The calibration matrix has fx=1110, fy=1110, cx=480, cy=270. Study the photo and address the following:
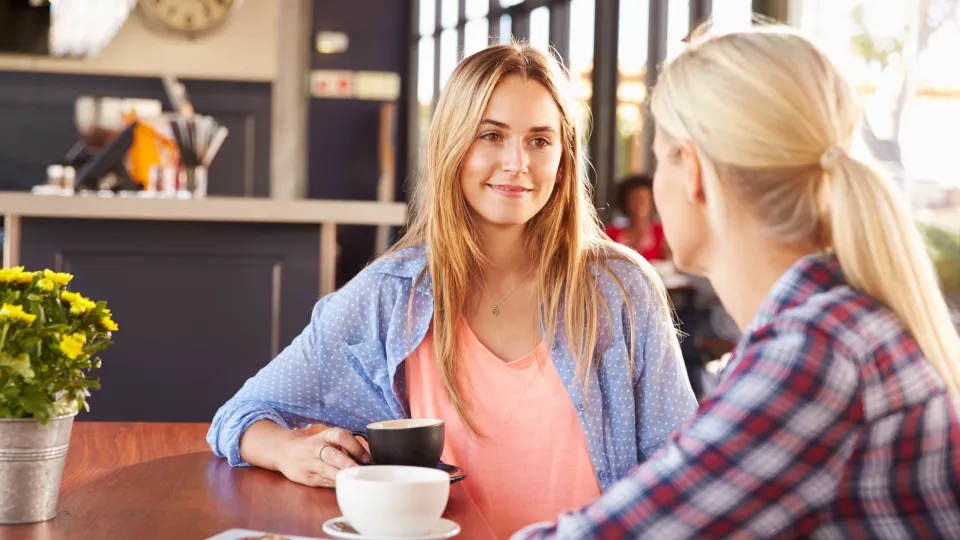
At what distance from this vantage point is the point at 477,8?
7.70 meters

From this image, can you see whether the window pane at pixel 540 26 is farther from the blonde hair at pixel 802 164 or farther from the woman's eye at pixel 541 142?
the blonde hair at pixel 802 164

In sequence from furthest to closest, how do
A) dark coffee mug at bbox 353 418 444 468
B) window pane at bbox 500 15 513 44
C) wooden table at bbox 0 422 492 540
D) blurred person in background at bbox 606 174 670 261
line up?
window pane at bbox 500 15 513 44 → blurred person in background at bbox 606 174 670 261 → dark coffee mug at bbox 353 418 444 468 → wooden table at bbox 0 422 492 540

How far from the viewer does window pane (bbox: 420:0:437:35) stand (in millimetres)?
8531

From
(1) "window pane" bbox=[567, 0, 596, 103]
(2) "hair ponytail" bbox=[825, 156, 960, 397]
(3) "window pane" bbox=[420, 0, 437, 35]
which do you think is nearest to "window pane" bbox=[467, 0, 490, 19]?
(3) "window pane" bbox=[420, 0, 437, 35]

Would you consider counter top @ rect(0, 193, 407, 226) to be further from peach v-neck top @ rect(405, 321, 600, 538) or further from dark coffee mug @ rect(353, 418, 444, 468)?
dark coffee mug @ rect(353, 418, 444, 468)

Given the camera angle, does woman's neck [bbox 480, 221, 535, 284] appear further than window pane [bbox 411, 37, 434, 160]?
No

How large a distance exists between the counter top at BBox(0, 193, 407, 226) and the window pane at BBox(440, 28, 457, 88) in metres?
5.27

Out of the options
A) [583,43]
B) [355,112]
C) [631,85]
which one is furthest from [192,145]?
[355,112]

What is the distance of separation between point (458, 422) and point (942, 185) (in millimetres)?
2614

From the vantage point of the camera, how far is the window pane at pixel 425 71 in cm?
856

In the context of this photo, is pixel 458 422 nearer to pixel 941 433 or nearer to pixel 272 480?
pixel 272 480

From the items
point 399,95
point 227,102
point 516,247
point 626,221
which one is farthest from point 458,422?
point 399,95

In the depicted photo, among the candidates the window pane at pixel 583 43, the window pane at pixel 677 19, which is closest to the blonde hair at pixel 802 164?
the window pane at pixel 677 19

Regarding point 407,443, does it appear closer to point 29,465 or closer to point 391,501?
point 391,501
